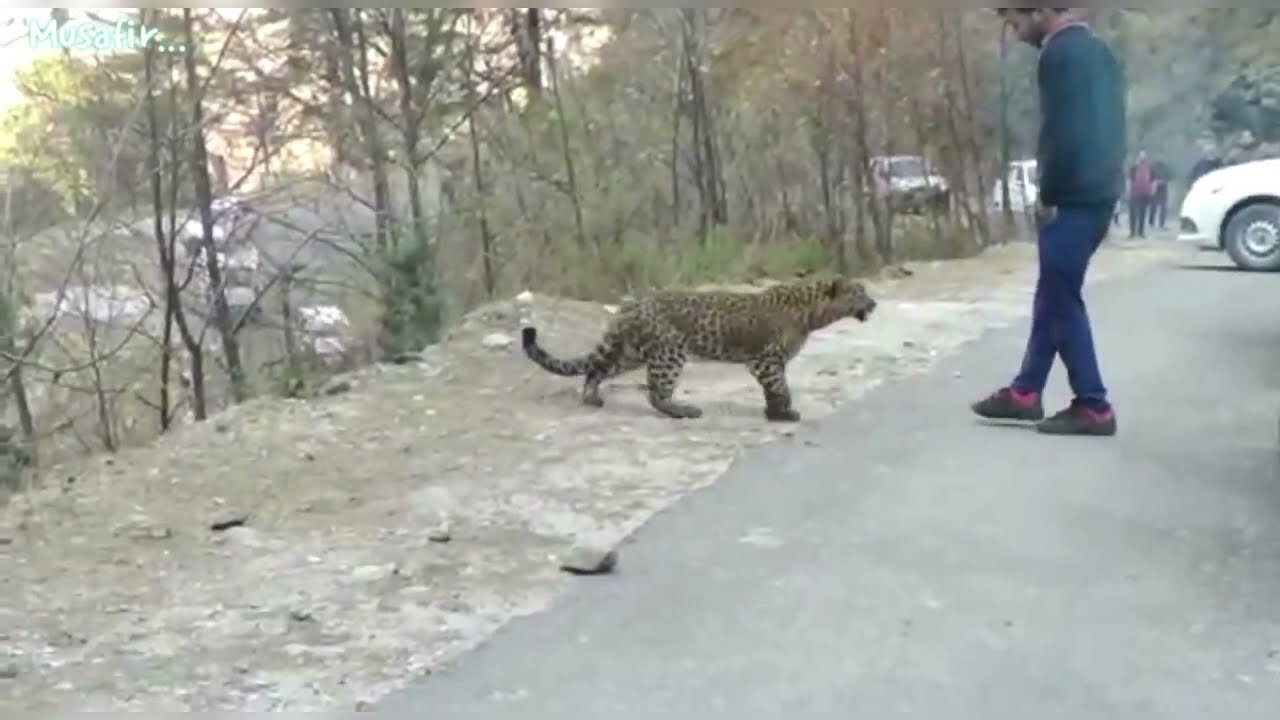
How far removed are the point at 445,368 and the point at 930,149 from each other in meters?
10.8

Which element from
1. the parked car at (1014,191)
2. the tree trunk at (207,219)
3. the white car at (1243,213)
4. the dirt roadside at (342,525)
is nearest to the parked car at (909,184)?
the parked car at (1014,191)

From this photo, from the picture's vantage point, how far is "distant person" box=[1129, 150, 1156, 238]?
14617mm

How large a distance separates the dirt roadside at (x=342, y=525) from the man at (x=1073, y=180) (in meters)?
1.05

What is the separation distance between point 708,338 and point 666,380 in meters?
0.26


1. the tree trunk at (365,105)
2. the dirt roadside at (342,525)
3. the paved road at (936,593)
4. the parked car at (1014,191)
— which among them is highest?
the tree trunk at (365,105)

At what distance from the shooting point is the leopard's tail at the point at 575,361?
675cm

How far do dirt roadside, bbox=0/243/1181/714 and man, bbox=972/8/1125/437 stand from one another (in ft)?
3.44

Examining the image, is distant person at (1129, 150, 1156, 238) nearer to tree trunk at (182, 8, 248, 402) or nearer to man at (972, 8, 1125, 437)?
tree trunk at (182, 8, 248, 402)

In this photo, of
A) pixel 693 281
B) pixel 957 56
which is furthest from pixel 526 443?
pixel 957 56

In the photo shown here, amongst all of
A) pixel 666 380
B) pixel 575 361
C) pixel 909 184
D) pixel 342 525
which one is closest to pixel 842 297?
pixel 666 380

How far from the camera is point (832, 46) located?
14.4m

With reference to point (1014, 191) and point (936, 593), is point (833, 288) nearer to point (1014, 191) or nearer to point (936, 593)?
point (936, 593)

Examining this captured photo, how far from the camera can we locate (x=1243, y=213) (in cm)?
1376

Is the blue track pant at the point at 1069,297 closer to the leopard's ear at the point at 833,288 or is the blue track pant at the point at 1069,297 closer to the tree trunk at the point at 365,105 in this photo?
the leopard's ear at the point at 833,288
